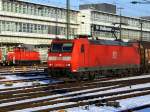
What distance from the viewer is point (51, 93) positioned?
61.7 ft

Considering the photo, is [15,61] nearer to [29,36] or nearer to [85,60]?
[85,60]

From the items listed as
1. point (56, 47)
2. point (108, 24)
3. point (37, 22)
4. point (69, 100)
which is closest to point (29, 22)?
point (37, 22)

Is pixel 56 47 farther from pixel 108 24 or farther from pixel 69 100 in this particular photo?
pixel 108 24

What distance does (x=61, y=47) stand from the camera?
2566cm

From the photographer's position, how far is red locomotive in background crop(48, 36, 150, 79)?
989 inches

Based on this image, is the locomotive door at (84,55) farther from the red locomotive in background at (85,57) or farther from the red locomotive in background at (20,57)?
the red locomotive in background at (20,57)

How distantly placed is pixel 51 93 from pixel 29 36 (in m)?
61.8

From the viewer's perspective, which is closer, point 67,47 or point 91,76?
point 67,47

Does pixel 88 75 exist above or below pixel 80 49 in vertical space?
below

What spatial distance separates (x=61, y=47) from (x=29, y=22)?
5570 cm

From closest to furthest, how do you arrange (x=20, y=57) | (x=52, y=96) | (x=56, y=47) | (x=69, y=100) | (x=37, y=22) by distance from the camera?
(x=69, y=100) < (x=52, y=96) < (x=56, y=47) < (x=20, y=57) < (x=37, y=22)

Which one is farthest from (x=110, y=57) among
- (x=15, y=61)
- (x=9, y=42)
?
(x=9, y=42)

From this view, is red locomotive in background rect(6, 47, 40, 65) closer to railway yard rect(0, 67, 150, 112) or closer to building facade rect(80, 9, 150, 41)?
A: railway yard rect(0, 67, 150, 112)

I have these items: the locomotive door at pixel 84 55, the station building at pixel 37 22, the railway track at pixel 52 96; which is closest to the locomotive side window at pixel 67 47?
the locomotive door at pixel 84 55
